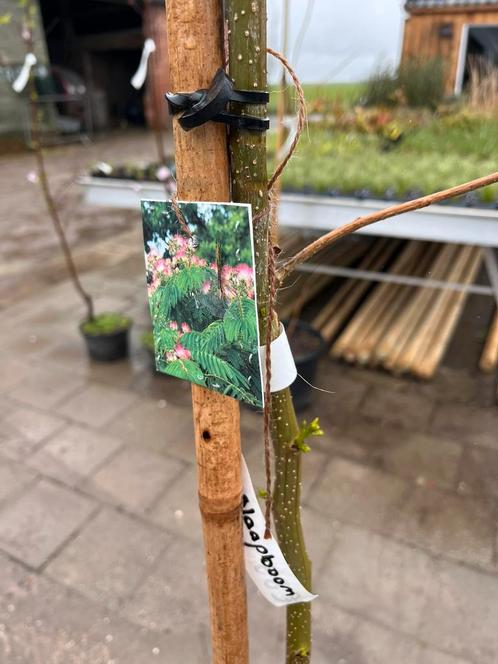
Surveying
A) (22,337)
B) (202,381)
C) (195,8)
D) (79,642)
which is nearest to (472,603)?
(79,642)

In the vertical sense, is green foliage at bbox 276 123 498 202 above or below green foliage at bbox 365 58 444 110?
below

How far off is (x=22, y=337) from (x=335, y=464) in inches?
115

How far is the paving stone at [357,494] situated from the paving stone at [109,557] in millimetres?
814

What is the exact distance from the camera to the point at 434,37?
31.2ft

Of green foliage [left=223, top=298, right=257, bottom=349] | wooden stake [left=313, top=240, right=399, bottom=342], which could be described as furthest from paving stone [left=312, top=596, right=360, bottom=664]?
wooden stake [left=313, top=240, right=399, bottom=342]

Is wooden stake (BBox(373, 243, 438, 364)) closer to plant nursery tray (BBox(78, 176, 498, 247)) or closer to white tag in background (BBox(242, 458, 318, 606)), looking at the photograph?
plant nursery tray (BBox(78, 176, 498, 247))

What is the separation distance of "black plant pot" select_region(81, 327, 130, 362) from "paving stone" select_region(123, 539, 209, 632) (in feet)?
6.16

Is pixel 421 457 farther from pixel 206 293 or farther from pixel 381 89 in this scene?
pixel 381 89

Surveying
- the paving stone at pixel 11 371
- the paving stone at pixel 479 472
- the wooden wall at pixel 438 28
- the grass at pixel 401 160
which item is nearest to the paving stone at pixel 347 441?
the paving stone at pixel 479 472

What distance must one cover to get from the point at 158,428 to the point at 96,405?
0.52 meters

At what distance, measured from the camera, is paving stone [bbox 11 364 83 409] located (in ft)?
11.6

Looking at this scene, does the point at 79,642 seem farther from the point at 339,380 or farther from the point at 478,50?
the point at 478,50

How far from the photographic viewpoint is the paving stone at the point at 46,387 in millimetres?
3541

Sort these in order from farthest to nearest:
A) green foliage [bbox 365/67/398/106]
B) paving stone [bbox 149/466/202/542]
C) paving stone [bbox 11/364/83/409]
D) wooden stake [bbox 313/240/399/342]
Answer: green foliage [bbox 365/67/398/106] < wooden stake [bbox 313/240/399/342] < paving stone [bbox 11/364/83/409] < paving stone [bbox 149/466/202/542]
